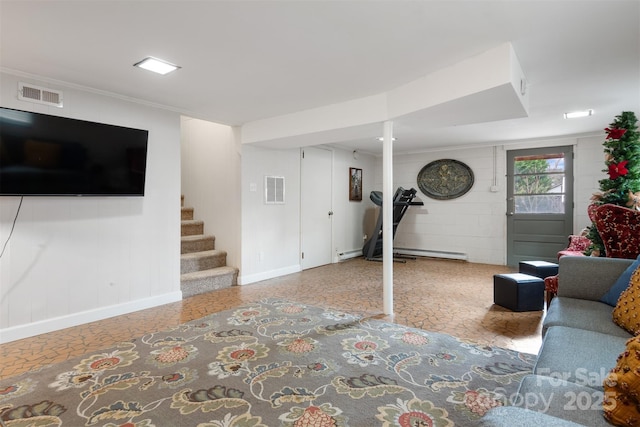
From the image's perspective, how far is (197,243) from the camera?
200 inches

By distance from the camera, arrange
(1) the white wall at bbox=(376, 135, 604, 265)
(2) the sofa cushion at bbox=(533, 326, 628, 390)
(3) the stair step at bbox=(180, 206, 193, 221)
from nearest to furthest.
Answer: (2) the sofa cushion at bbox=(533, 326, 628, 390)
(3) the stair step at bbox=(180, 206, 193, 221)
(1) the white wall at bbox=(376, 135, 604, 265)

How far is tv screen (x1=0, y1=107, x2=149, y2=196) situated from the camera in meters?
2.79

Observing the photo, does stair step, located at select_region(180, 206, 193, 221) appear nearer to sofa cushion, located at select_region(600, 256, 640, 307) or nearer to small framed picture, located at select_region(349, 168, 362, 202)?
small framed picture, located at select_region(349, 168, 362, 202)

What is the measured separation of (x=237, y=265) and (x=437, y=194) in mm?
4538

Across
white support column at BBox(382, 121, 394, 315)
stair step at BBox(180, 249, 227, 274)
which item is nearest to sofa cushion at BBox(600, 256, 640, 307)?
white support column at BBox(382, 121, 394, 315)

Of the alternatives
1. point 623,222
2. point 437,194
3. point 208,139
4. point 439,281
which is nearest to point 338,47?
point 623,222

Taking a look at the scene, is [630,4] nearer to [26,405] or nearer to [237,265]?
[26,405]

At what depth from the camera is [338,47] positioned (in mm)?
2535

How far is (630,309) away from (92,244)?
4.37 meters

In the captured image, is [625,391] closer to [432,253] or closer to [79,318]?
[79,318]

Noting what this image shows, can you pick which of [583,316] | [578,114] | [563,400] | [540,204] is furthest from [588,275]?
[540,204]

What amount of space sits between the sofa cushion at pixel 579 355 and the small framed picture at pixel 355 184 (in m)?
5.56

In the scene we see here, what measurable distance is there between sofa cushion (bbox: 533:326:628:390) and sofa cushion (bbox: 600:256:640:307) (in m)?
0.60

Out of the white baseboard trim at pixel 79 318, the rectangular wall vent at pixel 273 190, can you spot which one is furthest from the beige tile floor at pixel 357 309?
the rectangular wall vent at pixel 273 190
